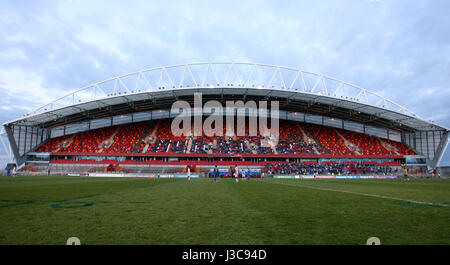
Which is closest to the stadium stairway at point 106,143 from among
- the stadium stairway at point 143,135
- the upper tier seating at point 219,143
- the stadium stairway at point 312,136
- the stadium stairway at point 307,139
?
the upper tier seating at point 219,143

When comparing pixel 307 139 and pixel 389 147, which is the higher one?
pixel 307 139

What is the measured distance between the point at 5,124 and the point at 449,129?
81456 mm

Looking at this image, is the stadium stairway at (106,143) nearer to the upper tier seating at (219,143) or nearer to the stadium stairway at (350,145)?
the upper tier seating at (219,143)

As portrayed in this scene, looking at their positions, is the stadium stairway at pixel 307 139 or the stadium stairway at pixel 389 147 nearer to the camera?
the stadium stairway at pixel 307 139

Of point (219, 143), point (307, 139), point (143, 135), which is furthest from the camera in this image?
point (307, 139)

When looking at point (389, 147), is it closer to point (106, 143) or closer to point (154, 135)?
point (154, 135)

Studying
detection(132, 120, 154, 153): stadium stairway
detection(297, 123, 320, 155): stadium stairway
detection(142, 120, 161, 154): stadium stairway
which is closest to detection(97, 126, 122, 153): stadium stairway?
detection(132, 120, 154, 153): stadium stairway

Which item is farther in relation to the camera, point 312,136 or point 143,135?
point 312,136

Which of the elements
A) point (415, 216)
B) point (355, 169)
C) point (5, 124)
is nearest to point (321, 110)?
point (355, 169)

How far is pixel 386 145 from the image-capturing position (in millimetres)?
53531

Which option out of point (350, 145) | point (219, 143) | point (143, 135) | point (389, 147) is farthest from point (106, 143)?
point (389, 147)

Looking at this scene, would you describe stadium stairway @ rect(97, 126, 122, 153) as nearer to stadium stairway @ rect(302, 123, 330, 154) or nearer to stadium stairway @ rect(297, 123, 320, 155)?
stadium stairway @ rect(297, 123, 320, 155)

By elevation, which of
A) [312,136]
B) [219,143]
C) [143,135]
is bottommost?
[219,143]

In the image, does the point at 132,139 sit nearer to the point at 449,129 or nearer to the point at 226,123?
the point at 226,123
